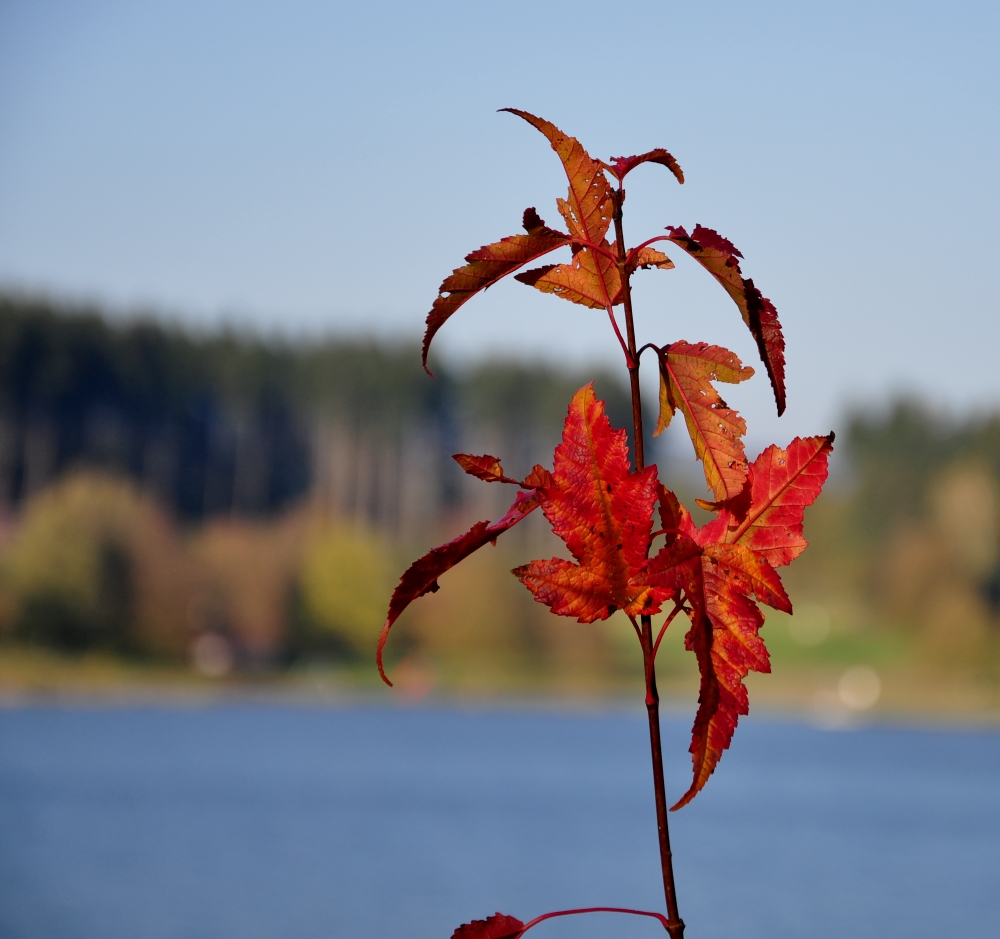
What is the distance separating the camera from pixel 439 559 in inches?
33.5

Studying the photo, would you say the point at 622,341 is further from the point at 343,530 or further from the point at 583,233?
the point at 343,530

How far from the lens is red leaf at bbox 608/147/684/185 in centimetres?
90

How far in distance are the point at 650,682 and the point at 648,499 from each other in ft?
0.41

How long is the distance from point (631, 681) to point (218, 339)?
23745mm

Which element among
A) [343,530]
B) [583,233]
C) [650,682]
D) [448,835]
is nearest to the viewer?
[650,682]

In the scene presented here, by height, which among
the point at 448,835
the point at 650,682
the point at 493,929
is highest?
the point at 650,682

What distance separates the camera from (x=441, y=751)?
38.3 metres

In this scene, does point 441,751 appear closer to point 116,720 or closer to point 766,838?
point 116,720

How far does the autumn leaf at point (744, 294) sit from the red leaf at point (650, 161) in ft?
0.14

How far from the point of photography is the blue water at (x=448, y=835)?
17141mm

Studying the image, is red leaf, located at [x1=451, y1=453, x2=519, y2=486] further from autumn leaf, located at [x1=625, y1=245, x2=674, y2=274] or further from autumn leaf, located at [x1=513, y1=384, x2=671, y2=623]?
autumn leaf, located at [x1=625, y1=245, x2=674, y2=274]

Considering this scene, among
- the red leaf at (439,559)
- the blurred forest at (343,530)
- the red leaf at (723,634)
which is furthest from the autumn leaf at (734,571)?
the blurred forest at (343,530)

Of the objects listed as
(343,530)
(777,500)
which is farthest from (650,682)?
(343,530)

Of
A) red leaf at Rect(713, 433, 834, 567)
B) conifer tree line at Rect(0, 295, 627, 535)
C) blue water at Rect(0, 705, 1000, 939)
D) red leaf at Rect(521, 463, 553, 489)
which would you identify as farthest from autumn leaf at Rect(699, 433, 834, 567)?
conifer tree line at Rect(0, 295, 627, 535)
